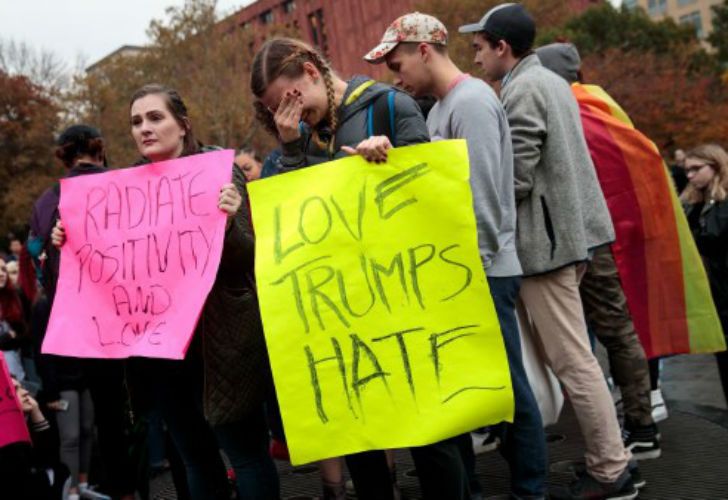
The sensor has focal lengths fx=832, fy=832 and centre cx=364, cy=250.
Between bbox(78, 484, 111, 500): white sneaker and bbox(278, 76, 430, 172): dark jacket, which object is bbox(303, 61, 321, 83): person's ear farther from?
bbox(78, 484, 111, 500): white sneaker

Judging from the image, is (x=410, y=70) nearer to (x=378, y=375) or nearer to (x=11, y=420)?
(x=378, y=375)

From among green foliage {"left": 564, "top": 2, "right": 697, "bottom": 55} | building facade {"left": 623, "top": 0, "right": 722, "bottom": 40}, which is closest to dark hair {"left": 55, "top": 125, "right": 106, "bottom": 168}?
green foliage {"left": 564, "top": 2, "right": 697, "bottom": 55}

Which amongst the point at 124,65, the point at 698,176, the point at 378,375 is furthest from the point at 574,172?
the point at 124,65

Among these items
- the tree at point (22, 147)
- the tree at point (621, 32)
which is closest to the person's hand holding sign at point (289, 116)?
the tree at point (22, 147)

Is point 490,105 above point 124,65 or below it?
below

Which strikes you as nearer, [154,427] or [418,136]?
[418,136]

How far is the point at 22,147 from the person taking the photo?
106 ft

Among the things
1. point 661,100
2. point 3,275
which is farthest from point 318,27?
point 3,275

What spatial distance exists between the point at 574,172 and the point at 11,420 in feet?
7.70

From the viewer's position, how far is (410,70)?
3.11m

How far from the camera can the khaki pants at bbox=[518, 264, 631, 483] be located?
3229mm

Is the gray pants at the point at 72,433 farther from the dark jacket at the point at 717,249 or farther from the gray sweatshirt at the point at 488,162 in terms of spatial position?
the dark jacket at the point at 717,249

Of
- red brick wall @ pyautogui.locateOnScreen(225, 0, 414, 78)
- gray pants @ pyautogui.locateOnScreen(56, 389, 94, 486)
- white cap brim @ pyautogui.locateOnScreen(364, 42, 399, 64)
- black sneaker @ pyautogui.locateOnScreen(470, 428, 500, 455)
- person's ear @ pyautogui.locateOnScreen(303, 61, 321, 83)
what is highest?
red brick wall @ pyautogui.locateOnScreen(225, 0, 414, 78)

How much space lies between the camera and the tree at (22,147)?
3119cm
